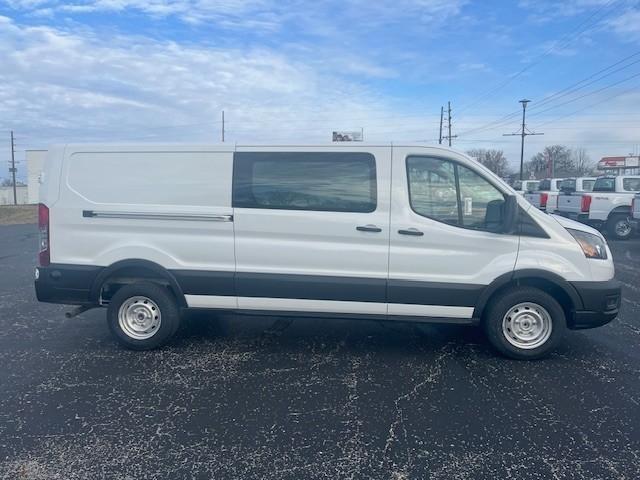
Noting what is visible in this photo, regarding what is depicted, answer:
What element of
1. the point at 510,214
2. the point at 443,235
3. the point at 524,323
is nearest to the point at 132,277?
the point at 443,235

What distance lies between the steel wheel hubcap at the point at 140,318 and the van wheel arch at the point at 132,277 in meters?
0.22

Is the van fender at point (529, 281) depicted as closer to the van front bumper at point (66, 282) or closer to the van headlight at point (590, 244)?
the van headlight at point (590, 244)

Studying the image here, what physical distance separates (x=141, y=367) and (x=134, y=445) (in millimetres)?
1419

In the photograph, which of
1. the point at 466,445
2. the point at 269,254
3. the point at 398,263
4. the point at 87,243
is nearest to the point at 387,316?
the point at 398,263

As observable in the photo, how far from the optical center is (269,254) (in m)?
4.84

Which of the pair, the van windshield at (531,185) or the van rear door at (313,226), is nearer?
the van rear door at (313,226)

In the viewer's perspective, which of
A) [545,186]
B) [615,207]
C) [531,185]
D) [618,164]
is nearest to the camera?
[615,207]

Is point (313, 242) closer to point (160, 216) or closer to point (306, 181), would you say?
point (306, 181)

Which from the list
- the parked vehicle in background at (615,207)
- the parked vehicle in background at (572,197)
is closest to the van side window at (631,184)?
the parked vehicle in background at (615,207)

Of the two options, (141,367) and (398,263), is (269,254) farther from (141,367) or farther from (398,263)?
(141,367)

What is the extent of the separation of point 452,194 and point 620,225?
1291cm

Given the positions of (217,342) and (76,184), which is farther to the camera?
(217,342)

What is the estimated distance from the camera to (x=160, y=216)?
4887mm

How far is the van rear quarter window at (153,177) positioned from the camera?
16.0ft
